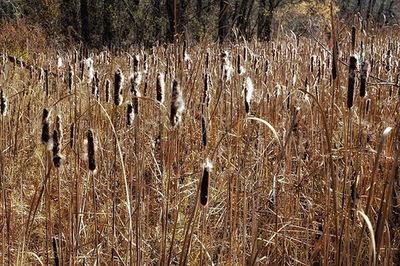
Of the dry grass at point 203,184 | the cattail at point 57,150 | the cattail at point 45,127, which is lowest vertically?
the dry grass at point 203,184

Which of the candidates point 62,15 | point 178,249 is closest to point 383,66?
point 178,249

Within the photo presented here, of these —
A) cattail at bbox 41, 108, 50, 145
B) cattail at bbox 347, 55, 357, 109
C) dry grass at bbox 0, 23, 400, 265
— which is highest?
cattail at bbox 347, 55, 357, 109

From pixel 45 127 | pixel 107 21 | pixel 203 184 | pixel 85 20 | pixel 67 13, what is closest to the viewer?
pixel 203 184

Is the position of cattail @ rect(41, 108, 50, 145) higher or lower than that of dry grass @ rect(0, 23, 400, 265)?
higher

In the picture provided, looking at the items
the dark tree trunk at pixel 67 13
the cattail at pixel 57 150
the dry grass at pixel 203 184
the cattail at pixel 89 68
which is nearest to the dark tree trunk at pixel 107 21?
the dark tree trunk at pixel 67 13

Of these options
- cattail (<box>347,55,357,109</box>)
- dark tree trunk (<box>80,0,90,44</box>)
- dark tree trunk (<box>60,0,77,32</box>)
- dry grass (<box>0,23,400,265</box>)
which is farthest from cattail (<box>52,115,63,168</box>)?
dark tree trunk (<box>60,0,77,32</box>)

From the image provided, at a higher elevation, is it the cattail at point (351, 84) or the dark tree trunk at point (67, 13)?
the dark tree trunk at point (67, 13)

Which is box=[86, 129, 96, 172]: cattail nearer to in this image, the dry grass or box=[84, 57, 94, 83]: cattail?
the dry grass

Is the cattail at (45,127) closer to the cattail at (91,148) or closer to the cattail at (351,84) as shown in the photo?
the cattail at (91,148)

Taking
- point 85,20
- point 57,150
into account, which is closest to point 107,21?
point 85,20

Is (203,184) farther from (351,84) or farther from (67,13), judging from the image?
(67,13)

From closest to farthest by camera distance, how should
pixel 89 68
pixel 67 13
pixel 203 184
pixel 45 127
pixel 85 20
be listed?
pixel 203 184, pixel 45 127, pixel 89 68, pixel 85 20, pixel 67 13

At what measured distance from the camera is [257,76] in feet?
10.00

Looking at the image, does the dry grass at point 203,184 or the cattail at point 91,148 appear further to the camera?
the dry grass at point 203,184
